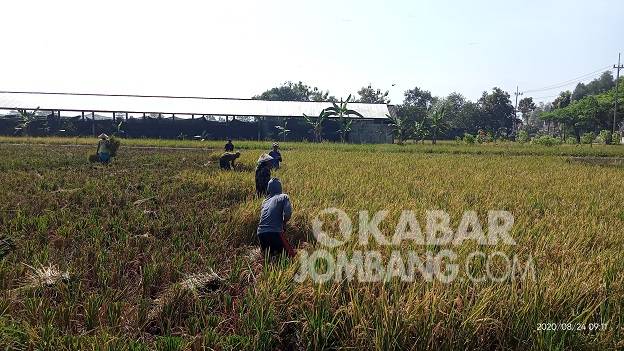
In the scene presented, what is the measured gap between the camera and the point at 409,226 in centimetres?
473

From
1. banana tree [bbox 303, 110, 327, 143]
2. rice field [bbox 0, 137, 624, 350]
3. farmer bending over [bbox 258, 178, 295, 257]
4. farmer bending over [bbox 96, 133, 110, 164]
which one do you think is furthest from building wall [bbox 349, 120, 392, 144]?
farmer bending over [bbox 258, 178, 295, 257]

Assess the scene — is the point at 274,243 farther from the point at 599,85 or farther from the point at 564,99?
the point at 599,85

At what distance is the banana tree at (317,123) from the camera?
29.1m

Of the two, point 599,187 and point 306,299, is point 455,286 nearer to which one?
point 306,299

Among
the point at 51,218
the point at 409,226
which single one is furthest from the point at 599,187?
the point at 51,218

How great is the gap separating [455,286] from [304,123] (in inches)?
1151

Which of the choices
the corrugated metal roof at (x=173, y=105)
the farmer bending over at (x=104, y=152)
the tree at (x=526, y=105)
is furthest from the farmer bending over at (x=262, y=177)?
the tree at (x=526, y=105)

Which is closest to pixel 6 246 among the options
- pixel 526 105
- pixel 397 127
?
pixel 397 127

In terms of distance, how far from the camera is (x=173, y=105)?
32719mm

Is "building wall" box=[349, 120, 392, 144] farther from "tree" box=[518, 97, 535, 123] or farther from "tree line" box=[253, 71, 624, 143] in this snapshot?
"tree" box=[518, 97, 535, 123]
